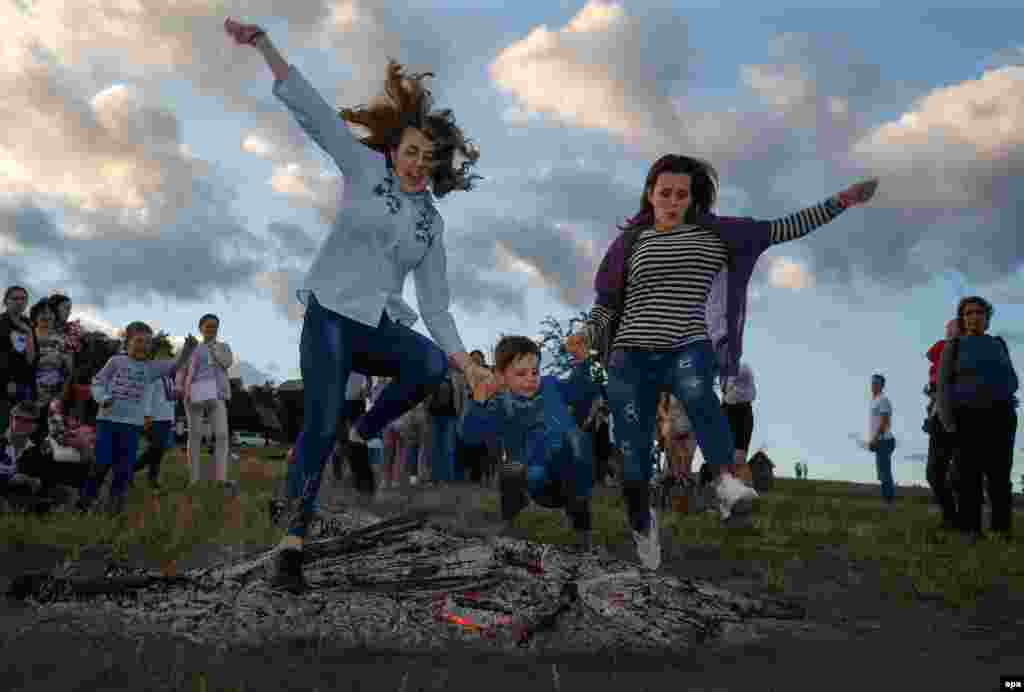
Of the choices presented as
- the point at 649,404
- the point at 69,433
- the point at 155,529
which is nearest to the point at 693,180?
the point at 649,404

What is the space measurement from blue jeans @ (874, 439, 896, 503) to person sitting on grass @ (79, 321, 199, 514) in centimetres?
1090

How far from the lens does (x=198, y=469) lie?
12156 millimetres

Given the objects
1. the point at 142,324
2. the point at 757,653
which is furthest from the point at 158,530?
the point at 757,653

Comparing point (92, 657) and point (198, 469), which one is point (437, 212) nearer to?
point (92, 657)

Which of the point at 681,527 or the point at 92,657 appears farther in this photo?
the point at 681,527

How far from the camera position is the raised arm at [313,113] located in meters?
4.38

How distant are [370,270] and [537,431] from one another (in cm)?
306

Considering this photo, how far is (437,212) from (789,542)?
4374 mm

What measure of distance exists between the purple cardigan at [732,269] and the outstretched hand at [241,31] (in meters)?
2.36

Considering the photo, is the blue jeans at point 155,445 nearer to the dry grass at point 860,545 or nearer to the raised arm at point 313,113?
the dry grass at point 860,545

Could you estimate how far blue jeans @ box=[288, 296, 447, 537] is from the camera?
4.46m

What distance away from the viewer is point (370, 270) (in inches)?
178

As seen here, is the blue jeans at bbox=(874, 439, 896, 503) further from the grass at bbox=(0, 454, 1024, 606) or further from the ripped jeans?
the ripped jeans

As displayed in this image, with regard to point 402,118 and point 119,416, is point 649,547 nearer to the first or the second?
point 402,118
